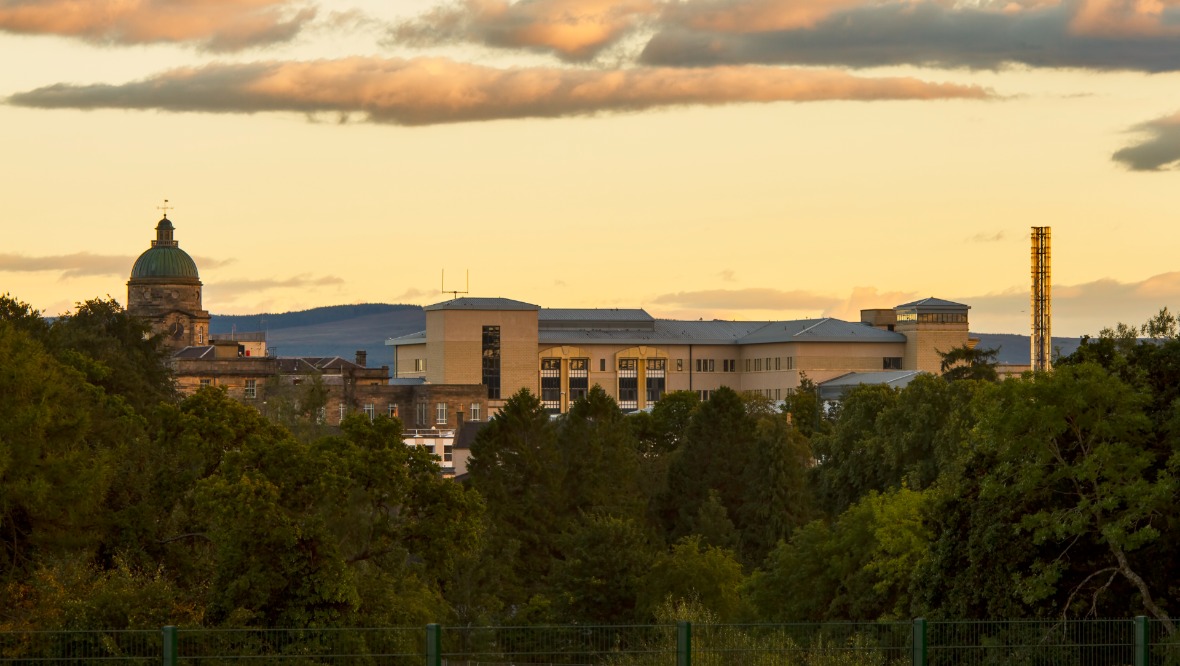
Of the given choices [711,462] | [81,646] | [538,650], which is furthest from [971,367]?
[538,650]

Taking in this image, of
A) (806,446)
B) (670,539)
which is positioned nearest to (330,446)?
(670,539)

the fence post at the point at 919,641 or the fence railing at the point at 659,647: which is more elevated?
the fence post at the point at 919,641

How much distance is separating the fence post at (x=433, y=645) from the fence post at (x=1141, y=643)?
27.0 ft

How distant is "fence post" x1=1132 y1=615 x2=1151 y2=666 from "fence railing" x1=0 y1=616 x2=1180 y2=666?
1 centimetres

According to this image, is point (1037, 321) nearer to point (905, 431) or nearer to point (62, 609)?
point (905, 431)

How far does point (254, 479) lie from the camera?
44.4 metres

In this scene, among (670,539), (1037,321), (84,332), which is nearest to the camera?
(84,332)

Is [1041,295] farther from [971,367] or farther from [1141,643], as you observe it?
[1141,643]

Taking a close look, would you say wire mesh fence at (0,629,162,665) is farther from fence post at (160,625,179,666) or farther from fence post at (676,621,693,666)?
fence post at (676,621,693,666)

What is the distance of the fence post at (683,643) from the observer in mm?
22594

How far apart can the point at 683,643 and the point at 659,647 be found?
Answer: 5.05 metres

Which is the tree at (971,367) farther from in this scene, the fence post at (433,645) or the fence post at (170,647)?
the fence post at (170,647)

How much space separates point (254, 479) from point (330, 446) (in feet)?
12.3

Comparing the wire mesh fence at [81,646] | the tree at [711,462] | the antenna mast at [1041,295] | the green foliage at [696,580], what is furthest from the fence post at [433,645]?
the antenna mast at [1041,295]
